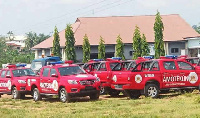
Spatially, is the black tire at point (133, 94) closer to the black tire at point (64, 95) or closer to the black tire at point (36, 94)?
the black tire at point (64, 95)

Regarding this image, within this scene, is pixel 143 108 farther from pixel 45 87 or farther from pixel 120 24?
pixel 120 24

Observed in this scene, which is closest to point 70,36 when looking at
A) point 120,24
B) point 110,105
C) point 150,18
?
point 120,24

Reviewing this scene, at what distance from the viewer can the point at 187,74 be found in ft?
60.6

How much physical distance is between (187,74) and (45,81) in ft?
21.8

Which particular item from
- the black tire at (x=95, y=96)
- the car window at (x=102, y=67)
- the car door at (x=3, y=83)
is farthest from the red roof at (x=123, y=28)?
the black tire at (x=95, y=96)

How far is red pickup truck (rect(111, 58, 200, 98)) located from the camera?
17797mm

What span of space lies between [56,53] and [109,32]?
970cm

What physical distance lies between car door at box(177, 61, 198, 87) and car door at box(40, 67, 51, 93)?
6.13 meters

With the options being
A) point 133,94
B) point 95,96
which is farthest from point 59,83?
point 133,94

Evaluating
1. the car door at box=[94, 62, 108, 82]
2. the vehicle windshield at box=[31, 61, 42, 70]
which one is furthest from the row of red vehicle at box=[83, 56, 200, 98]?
the vehicle windshield at box=[31, 61, 42, 70]

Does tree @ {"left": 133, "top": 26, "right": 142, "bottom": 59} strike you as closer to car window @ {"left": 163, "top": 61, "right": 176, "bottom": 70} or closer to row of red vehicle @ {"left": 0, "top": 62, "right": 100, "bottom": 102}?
row of red vehicle @ {"left": 0, "top": 62, "right": 100, "bottom": 102}

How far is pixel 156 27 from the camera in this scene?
151 feet

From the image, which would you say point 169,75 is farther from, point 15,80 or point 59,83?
point 15,80

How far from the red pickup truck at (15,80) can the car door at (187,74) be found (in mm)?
8392
